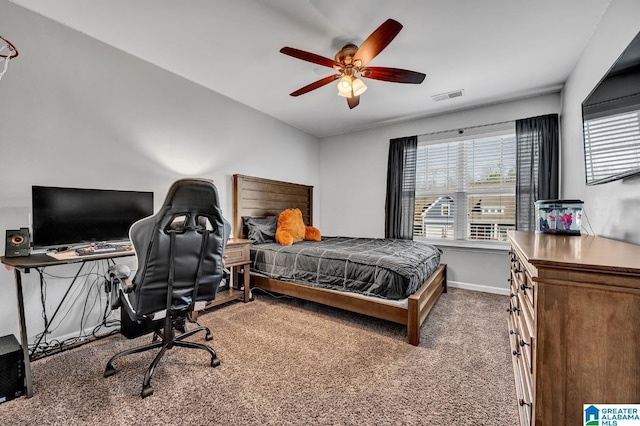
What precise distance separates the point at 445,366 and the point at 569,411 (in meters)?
1.12

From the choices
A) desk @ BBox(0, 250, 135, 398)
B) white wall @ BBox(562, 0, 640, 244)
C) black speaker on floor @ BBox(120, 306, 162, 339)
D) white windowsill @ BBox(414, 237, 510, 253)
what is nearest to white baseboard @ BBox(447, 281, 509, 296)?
white windowsill @ BBox(414, 237, 510, 253)

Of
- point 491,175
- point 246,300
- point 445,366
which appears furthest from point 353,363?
point 491,175

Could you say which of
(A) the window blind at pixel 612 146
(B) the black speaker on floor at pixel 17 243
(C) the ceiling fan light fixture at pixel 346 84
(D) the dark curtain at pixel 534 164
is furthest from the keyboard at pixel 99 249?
(D) the dark curtain at pixel 534 164

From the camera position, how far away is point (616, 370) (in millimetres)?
795

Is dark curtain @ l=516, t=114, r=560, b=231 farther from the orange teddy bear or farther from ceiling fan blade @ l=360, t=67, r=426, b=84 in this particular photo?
the orange teddy bear

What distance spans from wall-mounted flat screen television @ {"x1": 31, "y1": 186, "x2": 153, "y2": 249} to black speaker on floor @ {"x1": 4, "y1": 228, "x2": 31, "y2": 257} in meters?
0.15

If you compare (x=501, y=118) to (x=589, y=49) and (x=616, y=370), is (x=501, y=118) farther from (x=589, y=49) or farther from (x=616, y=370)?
(x=616, y=370)

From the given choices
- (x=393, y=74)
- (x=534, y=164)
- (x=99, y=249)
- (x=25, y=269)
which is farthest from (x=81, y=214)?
(x=534, y=164)

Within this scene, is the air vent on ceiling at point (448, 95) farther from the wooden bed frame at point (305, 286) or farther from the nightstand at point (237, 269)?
the nightstand at point (237, 269)

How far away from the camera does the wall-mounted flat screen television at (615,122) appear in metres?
1.31

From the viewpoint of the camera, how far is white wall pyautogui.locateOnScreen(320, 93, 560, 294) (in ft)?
11.6

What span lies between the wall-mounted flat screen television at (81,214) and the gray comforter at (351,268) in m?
1.35

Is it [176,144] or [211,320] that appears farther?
[176,144]

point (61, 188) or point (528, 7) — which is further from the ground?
point (528, 7)
